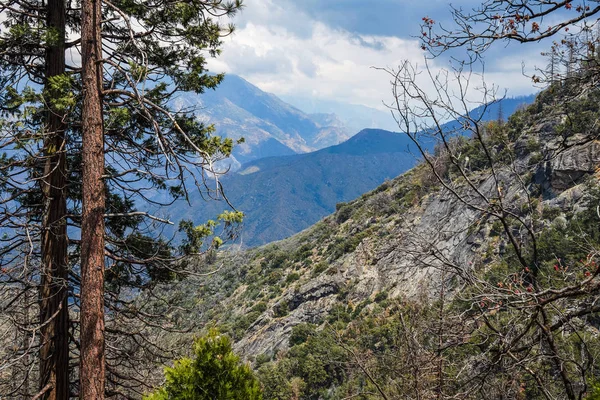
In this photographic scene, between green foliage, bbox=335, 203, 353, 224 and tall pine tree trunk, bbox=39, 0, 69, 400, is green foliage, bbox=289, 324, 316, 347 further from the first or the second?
tall pine tree trunk, bbox=39, 0, 69, 400

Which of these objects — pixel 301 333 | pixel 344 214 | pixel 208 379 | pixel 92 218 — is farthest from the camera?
pixel 344 214

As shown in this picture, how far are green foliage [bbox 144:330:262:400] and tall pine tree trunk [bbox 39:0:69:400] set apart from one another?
4.95 feet

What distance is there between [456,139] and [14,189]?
583 centimetres

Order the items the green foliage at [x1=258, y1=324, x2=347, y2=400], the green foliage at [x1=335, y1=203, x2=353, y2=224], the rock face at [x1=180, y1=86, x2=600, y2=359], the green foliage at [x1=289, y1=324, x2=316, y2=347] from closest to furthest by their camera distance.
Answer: the green foliage at [x1=258, y1=324, x2=347, y2=400] < the rock face at [x1=180, y1=86, x2=600, y2=359] < the green foliage at [x1=289, y1=324, x2=316, y2=347] < the green foliage at [x1=335, y1=203, x2=353, y2=224]

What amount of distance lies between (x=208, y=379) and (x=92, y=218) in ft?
7.25

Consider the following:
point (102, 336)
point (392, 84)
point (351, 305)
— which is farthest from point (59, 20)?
point (351, 305)

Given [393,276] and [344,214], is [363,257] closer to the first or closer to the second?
[393,276]

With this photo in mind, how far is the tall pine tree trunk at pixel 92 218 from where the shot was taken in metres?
4.16

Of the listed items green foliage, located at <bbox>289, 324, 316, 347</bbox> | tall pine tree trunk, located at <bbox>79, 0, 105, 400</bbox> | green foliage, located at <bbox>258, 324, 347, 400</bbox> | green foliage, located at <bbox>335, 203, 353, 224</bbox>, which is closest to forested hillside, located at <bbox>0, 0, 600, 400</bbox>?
tall pine tree trunk, located at <bbox>79, 0, 105, 400</bbox>

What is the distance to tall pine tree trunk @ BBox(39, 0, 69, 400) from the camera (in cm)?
497

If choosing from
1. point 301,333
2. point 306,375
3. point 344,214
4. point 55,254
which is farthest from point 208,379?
point 344,214

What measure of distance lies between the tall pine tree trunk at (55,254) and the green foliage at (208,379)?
1.51 meters

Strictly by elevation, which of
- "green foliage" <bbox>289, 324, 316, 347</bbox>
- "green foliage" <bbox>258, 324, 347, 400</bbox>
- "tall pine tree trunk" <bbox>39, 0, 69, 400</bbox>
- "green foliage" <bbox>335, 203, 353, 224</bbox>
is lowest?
"green foliage" <bbox>258, 324, 347, 400</bbox>

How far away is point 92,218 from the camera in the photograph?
4.31m
